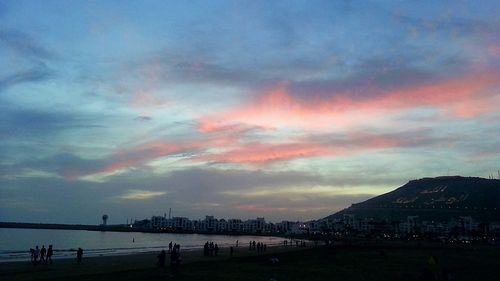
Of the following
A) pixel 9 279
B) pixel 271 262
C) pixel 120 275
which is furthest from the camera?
pixel 271 262

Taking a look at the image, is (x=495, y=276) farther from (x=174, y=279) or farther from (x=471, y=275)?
(x=174, y=279)

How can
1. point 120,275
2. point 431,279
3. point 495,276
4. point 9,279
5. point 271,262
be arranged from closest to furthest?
point 431,279
point 9,279
point 120,275
point 495,276
point 271,262

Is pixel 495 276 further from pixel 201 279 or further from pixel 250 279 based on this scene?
pixel 201 279

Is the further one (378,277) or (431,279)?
(378,277)

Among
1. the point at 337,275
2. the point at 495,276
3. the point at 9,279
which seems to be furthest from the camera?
the point at 495,276

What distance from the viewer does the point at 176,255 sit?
1078 inches

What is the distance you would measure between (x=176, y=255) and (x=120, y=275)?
3.47 meters

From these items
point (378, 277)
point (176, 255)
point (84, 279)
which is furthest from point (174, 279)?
point (378, 277)

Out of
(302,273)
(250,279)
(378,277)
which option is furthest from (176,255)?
(378,277)

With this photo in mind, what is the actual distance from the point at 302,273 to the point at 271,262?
25.2 feet

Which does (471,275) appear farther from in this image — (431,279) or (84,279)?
(84,279)

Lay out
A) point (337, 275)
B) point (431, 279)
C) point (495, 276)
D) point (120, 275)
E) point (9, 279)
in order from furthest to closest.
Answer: point (495, 276) < point (337, 275) < point (120, 275) < point (9, 279) < point (431, 279)

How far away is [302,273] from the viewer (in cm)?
2938

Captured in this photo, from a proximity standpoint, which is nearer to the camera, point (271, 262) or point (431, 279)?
point (431, 279)
